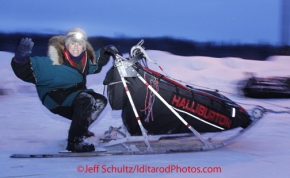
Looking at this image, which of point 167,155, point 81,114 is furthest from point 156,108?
point 81,114

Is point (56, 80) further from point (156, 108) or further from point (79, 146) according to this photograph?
point (156, 108)

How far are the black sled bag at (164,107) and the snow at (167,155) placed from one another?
181 millimetres

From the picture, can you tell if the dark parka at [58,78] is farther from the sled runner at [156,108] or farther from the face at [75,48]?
the sled runner at [156,108]

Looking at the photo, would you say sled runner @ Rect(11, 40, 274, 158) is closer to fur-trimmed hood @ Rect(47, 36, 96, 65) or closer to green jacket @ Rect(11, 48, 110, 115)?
green jacket @ Rect(11, 48, 110, 115)

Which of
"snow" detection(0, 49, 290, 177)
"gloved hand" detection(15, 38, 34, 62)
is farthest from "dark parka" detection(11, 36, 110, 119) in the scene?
"snow" detection(0, 49, 290, 177)

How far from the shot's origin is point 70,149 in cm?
205

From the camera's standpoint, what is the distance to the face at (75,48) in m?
2.13

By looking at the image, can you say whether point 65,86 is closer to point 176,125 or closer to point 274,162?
point 176,125

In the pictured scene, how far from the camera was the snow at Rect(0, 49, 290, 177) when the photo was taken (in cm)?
177

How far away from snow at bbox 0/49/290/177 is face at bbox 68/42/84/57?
22.5 inches

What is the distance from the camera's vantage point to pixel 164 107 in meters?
2.15

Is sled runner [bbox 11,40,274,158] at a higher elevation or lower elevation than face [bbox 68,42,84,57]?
lower

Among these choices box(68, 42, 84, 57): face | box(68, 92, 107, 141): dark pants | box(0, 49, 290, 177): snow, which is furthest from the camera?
box(68, 42, 84, 57): face

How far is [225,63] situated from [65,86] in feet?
6.71
